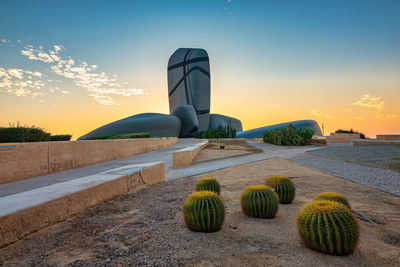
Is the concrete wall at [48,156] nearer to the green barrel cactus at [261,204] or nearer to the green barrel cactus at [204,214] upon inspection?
the green barrel cactus at [204,214]

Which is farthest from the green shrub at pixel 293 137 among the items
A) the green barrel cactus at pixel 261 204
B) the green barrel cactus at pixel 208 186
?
the green barrel cactus at pixel 261 204

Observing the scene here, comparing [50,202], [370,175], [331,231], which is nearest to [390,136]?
[370,175]

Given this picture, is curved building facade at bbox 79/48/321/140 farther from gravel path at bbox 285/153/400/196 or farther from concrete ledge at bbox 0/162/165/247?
concrete ledge at bbox 0/162/165/247

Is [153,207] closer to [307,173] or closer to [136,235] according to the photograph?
[136,235]

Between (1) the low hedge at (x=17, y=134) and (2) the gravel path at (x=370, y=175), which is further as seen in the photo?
(1) the low hedge at (x=17, y=134)

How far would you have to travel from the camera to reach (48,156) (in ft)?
26.6

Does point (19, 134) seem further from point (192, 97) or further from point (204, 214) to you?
point (192, 97)

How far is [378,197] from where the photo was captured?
18.4 ft

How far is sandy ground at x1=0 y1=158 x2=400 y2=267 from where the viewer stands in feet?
8.11

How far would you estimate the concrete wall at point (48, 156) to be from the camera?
22.5 feet

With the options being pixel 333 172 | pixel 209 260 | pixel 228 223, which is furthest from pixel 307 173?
pixel 209 260

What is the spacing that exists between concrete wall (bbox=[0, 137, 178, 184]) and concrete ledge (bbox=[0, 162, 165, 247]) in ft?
12.7

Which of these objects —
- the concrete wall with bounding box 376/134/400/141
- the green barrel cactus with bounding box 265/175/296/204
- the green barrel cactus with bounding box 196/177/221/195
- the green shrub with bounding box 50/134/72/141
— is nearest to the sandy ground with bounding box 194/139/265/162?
the green barrel cactus with bounding box 196/177/221/195

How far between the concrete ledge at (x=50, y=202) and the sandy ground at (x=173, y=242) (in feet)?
0.38
